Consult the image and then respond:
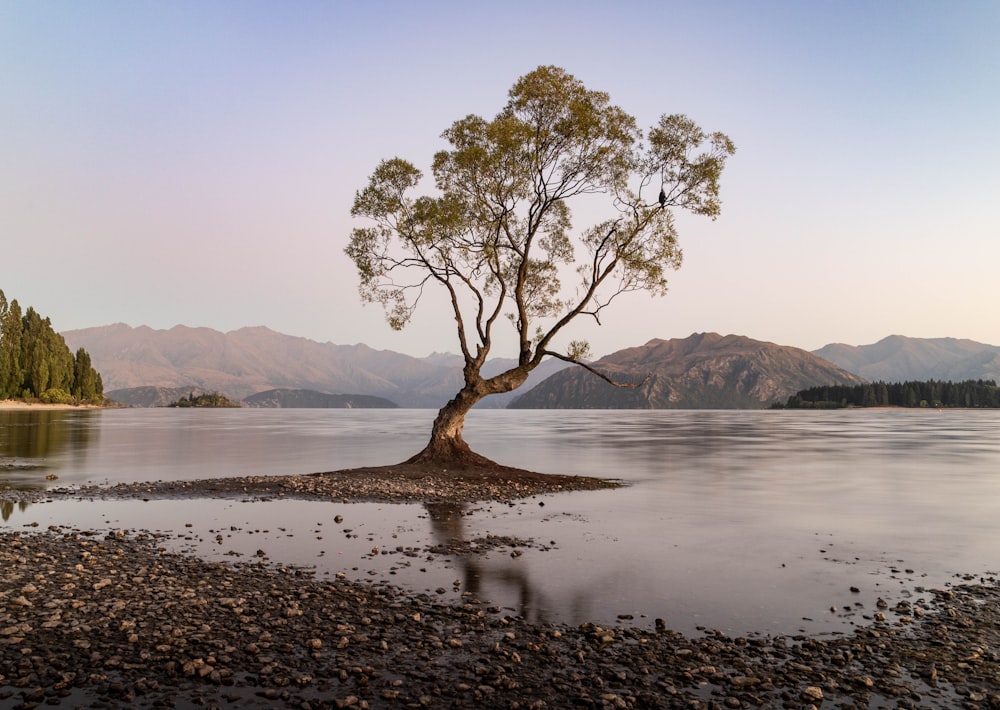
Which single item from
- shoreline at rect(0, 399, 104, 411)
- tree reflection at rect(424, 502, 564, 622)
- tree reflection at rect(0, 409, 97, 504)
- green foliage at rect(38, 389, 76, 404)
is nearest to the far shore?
shoreline at rect(0, 399, 104, 411)

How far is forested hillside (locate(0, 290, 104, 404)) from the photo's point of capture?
534ft

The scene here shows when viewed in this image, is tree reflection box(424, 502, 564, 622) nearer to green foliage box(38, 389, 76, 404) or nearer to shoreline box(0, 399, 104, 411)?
shoreline box(0, 399, 104, 411)

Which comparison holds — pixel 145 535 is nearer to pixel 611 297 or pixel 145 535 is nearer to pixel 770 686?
pixel 770 686

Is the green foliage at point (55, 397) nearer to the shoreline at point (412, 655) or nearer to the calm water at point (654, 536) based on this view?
the calm water at point (654, 536)

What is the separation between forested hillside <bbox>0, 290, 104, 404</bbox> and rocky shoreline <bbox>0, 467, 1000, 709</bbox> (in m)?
184

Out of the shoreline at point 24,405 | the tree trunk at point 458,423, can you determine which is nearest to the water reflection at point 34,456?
the tree trunk at point 458,423

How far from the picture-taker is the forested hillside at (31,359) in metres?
163

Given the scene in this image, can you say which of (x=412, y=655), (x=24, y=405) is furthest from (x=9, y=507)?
(x=24, y=405)

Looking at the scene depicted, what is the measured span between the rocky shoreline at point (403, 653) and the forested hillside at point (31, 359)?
18432 cm

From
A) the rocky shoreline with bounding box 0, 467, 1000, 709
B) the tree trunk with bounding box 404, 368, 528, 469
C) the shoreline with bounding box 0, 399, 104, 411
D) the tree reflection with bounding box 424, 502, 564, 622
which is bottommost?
the shoreline with bounding box 0, 399, 104, 411

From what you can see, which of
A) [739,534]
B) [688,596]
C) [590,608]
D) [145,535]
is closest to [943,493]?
[739,534]

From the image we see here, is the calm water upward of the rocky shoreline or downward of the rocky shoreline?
downward

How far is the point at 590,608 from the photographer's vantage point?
13031 mm

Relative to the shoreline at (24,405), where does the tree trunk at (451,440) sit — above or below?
above
